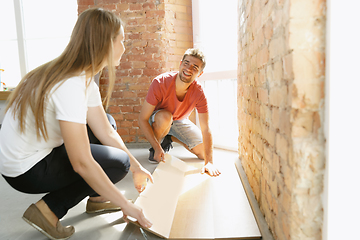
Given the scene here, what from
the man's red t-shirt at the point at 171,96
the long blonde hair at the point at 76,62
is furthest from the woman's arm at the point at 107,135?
the man's red t-shirt at the point at 171,96

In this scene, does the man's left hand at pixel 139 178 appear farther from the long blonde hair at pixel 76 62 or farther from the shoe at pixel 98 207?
the long blonde hair at pixel 76 62

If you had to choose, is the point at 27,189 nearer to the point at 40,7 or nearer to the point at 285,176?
the point at 285,176

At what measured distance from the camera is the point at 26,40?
12.9 ft

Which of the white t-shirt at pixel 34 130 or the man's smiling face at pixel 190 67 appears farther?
the man's smiling face at pixel 190 67

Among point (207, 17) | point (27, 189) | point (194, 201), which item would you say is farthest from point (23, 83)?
point (207, 17)

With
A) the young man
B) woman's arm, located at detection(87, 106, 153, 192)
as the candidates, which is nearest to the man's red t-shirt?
the young man

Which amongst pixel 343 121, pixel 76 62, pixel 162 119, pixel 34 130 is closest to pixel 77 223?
pixel 34 130

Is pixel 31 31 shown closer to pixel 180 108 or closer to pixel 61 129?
pixel 180 108

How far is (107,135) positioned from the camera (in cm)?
152

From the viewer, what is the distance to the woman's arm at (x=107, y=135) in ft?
4.83

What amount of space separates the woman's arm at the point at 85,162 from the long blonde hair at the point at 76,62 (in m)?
0.15

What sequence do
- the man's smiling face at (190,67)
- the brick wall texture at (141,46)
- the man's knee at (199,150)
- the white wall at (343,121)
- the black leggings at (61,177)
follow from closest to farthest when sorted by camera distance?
the white wall at (343,121) < the black leggings at (61,177) < the man's smiling face at (190,67) < the man's knee at (199,150) < the brick wall texture at (141,46)

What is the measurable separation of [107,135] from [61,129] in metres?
0.46

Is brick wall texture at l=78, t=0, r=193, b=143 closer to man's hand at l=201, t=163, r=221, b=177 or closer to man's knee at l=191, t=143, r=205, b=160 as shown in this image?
man's knee at l=191, t=143, r=205, b=160
